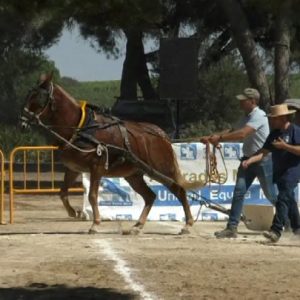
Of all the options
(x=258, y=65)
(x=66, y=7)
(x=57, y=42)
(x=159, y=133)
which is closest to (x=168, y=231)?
(x=159, y=133)

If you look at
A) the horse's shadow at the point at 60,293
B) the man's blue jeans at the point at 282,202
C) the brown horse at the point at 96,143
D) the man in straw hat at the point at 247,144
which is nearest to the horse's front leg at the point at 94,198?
the brown horse at the point at 96,143

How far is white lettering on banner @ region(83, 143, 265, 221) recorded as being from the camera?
1589cm

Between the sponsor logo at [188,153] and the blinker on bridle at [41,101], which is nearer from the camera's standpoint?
the blinker on bridle at [41,101]

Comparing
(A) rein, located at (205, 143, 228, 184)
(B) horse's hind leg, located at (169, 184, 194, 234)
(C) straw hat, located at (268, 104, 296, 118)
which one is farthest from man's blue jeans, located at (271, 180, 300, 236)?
(A) rein, located at (205, 143, 228, 184)

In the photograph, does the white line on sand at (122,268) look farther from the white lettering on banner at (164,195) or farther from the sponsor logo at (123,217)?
the white lettering on banner at (164,195)

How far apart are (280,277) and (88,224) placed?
6.17m

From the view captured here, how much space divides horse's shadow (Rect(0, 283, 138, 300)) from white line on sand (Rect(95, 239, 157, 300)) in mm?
155

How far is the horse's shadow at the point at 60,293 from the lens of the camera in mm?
8328

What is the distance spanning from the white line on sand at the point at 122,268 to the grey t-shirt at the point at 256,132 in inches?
90.4

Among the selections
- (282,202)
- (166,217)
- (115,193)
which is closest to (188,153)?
(166,217)

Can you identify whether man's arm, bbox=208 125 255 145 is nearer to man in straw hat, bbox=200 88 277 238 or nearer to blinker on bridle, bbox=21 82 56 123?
man in straw hat, bbox=200 88 277 238

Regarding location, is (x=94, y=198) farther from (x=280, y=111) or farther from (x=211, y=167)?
(x=280, y=111)

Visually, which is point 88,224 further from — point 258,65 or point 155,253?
point 258,65

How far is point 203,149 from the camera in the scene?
1612 centimetres
